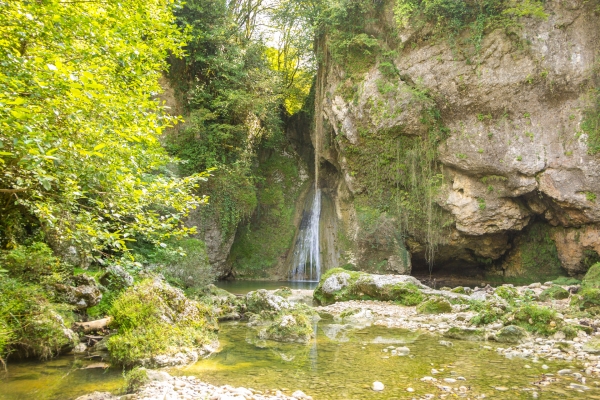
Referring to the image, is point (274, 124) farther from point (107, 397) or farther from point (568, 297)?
point (107, 397)

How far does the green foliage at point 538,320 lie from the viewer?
7.05 m

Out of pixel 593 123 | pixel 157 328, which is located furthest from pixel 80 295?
pixel 593 123

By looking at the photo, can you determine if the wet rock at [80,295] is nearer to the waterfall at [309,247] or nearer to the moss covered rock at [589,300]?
the moss covered rock at [589,300]

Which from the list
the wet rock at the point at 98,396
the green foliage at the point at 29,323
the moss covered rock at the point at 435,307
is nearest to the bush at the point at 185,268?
the green foliage at the point at 29,323

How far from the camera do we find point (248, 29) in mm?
24094

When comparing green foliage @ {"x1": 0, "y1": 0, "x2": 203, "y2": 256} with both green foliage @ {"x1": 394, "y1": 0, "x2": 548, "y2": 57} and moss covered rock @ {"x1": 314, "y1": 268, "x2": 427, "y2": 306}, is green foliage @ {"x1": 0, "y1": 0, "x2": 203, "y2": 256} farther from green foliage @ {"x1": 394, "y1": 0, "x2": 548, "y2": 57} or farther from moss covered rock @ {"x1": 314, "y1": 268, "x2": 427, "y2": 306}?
green foliage @ {"x1": 394, "y1": 0, "x2": 548, "y2": 57}

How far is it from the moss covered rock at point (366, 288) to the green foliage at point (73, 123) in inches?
275

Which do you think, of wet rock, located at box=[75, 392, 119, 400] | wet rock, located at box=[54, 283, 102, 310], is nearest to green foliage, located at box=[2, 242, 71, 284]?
wet rock, located at box=[54, 283, 102, 310]

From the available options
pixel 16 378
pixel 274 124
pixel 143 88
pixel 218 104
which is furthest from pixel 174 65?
pixel 16 378

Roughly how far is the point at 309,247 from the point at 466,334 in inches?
566

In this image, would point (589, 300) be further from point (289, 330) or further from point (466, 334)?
point (289, 330)

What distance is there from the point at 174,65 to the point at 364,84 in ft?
32.0

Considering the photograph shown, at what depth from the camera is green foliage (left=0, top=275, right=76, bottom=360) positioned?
532 centimetres

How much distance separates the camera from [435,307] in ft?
32.6
